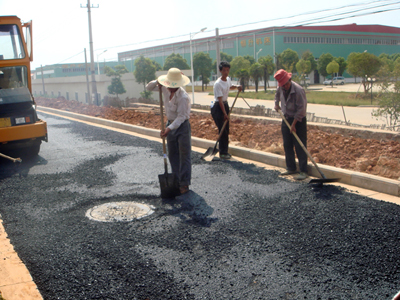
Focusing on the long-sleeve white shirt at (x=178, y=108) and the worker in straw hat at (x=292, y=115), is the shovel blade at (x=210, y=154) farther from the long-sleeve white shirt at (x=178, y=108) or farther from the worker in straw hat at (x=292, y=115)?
the long-sleeve white shirt at (x=178, y=108)

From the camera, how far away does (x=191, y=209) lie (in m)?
4.82

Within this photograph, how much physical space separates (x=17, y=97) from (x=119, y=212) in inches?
186

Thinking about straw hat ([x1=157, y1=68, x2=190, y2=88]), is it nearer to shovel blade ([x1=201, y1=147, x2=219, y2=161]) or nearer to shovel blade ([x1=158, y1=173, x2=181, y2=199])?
shovel blade ([x1=158, y1=173, x2=181, y2=199])

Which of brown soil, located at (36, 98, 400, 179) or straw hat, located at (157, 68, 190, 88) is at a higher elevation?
straw hat, located at (157, 68, 190, 88)

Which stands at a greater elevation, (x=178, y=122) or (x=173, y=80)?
(x=173, y=80)

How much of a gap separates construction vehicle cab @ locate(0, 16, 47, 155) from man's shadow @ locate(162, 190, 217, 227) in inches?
165

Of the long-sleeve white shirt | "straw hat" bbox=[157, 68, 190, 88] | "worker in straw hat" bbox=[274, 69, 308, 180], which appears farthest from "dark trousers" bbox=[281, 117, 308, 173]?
"straw hat" bbox=[157, 68, 190, 88]

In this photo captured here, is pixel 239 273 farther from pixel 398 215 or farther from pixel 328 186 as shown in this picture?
pixel 328 186

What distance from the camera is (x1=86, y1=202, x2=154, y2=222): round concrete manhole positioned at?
457 centimetres

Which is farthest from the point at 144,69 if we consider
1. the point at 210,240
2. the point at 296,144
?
the point at 210,240

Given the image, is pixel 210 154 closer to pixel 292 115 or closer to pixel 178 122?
pixel 292 115

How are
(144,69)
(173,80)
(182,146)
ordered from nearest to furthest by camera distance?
(173,80) < (182,146) < (144,69)

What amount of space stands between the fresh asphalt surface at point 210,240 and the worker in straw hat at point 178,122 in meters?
0.41

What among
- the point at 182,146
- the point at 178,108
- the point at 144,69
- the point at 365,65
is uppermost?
the point at 144,69
